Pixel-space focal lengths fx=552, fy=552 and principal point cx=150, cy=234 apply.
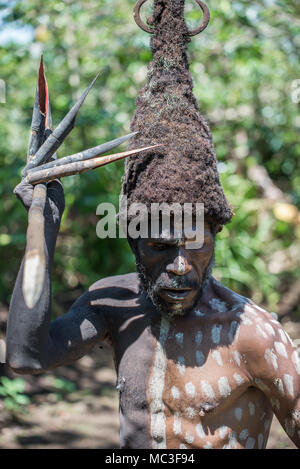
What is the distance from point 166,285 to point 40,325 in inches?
15.1

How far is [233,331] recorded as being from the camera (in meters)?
1.76

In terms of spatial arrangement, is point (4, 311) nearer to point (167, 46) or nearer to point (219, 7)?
point (219, 7)

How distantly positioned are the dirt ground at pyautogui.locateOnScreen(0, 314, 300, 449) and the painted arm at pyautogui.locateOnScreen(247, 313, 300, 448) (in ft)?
8.14

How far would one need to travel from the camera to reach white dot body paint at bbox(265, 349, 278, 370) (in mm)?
1671

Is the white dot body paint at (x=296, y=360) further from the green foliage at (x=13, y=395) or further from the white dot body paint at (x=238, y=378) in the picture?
the green foliage at (x=13, y=395)

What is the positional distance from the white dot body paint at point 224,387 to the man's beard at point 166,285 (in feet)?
0.78

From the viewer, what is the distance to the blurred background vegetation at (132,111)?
17.3 feet

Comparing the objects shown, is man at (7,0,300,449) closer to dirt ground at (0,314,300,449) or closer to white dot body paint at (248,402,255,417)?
white dot body paint at (248,402,255,417)

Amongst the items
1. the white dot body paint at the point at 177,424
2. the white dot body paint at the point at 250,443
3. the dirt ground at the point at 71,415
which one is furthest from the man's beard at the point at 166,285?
the dirt ground at the point at 71,415

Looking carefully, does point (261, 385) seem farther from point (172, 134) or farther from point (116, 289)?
point (172, 134)

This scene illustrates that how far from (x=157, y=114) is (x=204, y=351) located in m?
0.76

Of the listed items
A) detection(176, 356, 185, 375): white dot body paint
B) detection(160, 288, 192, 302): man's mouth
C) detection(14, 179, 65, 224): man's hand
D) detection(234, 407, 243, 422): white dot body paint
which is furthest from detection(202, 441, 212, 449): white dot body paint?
detection(14, 179, 65, 224): man's hand

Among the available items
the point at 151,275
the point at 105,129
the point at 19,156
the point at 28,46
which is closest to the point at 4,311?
the point at 19,156

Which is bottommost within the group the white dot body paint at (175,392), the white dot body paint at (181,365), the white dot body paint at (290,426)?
the white dot body paint at (290,426)
